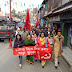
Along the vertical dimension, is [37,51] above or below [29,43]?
below

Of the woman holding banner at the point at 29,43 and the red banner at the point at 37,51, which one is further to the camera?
the woman holding banner at the point at 29,43

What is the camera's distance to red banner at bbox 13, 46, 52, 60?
5.44 m

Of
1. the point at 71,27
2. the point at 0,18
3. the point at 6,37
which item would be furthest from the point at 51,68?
the point at 0,18

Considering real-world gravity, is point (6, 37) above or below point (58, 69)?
above

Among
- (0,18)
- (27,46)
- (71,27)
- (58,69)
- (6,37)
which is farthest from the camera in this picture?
(0,18)

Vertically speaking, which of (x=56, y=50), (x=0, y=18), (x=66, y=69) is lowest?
(x=66, y=69)

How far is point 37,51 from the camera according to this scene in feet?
18.1

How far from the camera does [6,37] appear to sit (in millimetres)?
12008

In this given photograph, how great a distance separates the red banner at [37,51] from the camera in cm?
544

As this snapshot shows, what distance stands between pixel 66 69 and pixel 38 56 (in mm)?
1461

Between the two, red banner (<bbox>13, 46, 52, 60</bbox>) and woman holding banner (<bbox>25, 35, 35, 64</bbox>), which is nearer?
red banner (<bbox>13, 46, 52, 60</bbox>)

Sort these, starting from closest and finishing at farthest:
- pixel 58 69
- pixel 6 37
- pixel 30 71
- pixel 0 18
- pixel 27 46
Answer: pixel 30 71 < pixel 58 69 < pixel 27 46 < pixel 6 37 < pixel 0 18

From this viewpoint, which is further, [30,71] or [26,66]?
[26,66]

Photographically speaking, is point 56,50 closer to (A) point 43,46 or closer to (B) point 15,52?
(A) point 43,46
